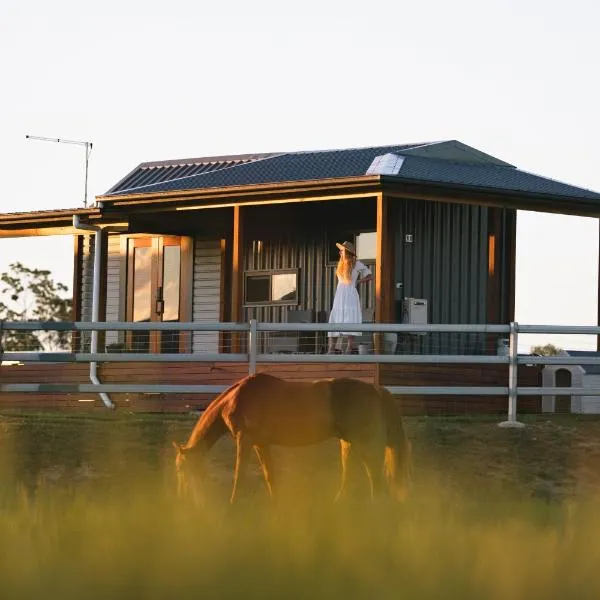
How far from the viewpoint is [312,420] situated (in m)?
12.0

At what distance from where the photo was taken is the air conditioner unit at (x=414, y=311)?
862 inches

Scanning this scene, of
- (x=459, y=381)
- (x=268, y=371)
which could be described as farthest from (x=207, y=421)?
(x=459, y=381)

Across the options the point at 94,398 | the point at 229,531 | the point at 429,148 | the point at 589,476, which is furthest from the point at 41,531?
the point at 429,148

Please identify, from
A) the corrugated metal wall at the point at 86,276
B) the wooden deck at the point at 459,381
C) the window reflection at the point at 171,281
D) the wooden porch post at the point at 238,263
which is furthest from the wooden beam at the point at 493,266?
the corrugated metal wall at the point at 86,276

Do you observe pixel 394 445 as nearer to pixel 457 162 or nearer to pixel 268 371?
pixel 268 371

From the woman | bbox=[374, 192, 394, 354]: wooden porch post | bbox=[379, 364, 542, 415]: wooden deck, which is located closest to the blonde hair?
the woman

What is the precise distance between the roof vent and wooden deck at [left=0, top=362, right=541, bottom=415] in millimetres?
2614

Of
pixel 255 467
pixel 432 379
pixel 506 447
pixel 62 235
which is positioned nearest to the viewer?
pixel 255 467

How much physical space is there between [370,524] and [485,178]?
14.9 m

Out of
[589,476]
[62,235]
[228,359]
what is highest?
[62,235]

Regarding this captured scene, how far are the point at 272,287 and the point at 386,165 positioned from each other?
11.5 ft

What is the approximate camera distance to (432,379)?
67.0 ft

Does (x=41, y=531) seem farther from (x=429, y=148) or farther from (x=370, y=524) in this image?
(x=429, y=148)

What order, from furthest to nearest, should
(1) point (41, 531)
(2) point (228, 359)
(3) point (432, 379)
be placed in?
1. (3) point (432, 379)
2. (2) point (228, 359)
3. (1) point (41, 531)
